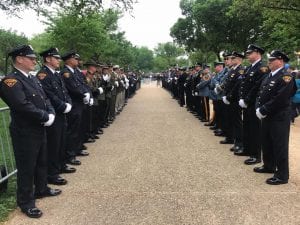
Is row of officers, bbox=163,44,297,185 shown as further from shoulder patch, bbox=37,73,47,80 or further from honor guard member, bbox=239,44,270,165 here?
shoulder patch, bbox=37,73,47,80

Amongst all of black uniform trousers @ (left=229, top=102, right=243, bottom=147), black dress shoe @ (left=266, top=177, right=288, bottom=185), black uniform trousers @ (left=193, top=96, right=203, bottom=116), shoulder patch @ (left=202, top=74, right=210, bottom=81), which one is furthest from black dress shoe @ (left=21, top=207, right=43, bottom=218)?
black uniform trousers @ (left=193, top=96, right=203, bottom=116)

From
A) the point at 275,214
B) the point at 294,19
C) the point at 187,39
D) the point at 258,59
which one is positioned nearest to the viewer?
the point at 275,214

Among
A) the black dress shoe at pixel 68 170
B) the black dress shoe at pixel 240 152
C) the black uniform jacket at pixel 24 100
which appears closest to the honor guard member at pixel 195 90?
the black dress shoe at pixel 240 152

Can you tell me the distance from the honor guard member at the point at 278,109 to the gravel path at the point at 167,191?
0.32 m

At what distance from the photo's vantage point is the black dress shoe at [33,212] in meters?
5.46

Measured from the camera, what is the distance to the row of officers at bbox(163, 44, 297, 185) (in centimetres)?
700

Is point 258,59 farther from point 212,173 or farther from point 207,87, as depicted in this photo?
point 207,87

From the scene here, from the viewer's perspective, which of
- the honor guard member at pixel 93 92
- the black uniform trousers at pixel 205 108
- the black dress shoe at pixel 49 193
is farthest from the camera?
the black uniform trousers at pixel 205 108

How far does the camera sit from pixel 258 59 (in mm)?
8352

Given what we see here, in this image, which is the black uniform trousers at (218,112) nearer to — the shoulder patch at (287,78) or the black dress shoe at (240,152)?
the black dress shoe at (240,152)

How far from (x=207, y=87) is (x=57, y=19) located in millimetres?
14190

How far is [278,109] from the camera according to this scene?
7.01 metres

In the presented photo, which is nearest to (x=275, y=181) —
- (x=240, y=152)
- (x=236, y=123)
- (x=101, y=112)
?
(x=240, y=152)

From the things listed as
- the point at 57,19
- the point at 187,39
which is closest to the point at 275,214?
the point at 57,19
